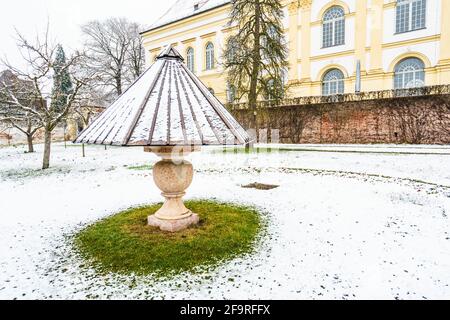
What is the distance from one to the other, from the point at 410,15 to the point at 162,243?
92.0ft

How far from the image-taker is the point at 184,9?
39.6 m

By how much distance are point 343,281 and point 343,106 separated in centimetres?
1906

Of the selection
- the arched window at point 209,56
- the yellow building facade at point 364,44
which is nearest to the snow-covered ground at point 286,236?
the yellow building facade at point 364,44

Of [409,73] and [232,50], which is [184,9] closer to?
[232,50]

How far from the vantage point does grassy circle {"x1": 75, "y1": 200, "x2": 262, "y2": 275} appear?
381 cm

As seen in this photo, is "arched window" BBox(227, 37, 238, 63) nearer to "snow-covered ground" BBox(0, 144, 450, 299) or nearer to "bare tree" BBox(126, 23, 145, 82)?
"snow-covered ground" BBox(0, 144, 450, 299)

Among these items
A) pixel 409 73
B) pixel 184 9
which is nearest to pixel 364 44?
pixel 409 73

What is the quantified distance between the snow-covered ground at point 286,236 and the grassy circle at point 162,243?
0.74ft

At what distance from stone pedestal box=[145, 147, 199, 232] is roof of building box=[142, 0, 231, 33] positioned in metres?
32.3

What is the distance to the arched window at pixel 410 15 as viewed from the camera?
2312 cm

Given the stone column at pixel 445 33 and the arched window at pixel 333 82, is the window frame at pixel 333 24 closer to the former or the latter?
the arched window at pixel 333 82

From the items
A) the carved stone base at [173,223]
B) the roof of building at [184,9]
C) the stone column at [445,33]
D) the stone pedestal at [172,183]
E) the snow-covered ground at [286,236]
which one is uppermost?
the roof of building at [184,9]

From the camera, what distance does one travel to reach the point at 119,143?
364 centimetres
